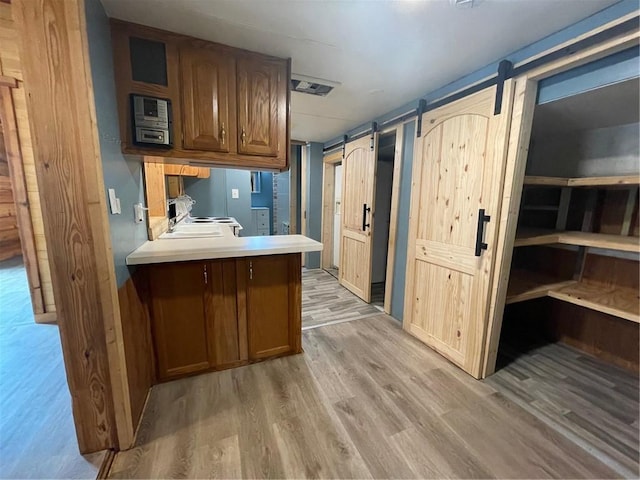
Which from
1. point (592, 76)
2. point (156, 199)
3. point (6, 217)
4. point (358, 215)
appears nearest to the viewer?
point (592, 76)

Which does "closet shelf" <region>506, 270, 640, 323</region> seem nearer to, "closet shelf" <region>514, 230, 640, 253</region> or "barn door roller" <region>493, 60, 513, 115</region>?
"closet shelf" <region>514, 230, 640, 253</region>

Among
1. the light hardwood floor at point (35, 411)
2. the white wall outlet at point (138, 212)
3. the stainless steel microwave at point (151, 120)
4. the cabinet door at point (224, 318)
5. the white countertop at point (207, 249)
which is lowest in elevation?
the light hardwood floor at point (35, 411)

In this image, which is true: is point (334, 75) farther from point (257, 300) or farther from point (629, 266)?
point (629, 266)

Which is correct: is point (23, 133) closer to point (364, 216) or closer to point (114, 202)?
point (114, 202)

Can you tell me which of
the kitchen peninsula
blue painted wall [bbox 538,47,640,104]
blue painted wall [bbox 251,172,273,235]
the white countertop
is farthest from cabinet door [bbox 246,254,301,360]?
blue painted wall [bbox 251,172,273,235]

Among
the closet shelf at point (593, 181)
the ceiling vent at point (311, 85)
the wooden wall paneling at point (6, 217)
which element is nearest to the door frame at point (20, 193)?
the ceiling vent at point (311, 85)

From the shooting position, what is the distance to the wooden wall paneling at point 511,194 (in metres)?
1.60

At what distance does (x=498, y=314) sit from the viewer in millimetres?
1855

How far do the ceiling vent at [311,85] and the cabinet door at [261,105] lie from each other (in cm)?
29

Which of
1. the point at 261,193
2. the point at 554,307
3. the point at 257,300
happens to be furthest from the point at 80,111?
the point at 261,193

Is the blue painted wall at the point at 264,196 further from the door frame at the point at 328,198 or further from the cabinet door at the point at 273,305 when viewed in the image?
the cabinet door at the point at 273,305

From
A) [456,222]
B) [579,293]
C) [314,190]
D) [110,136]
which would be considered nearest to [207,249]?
[110,136]

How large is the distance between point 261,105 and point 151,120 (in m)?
0.70

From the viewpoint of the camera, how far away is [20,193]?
2.54 metres
